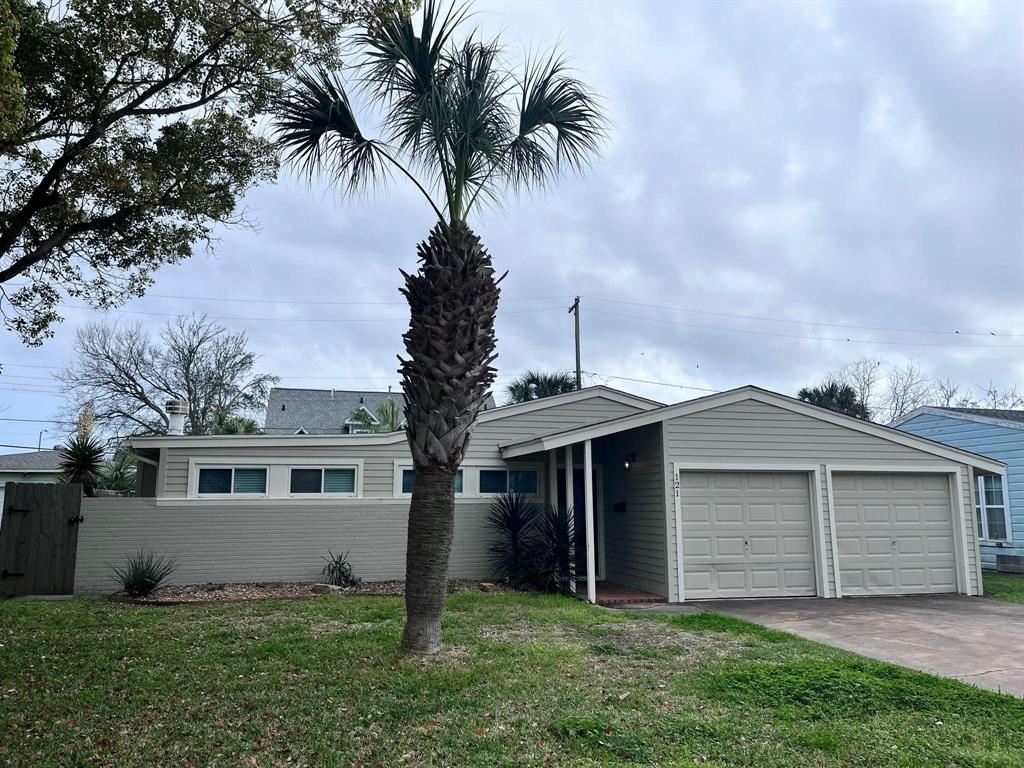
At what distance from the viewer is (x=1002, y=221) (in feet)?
52.2

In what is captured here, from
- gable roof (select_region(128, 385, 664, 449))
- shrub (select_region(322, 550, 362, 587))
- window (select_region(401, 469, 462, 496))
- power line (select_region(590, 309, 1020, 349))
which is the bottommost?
shrub (select_region(322, 550, 362, 587))

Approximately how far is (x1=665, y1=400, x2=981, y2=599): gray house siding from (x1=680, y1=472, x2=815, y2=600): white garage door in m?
0.27

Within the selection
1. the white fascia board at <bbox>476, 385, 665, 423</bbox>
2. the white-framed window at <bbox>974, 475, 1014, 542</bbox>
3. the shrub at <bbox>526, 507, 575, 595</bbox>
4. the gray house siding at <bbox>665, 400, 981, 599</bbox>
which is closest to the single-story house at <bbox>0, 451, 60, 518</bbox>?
the white fascia board at <bbox>476, 385, 665, 423</bbox>

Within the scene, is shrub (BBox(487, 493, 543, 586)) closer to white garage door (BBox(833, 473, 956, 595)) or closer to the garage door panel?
the garage door panel

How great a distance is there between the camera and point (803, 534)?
10.9 meters

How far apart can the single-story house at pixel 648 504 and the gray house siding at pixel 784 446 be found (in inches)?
1.0

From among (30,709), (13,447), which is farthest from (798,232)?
(13,447)

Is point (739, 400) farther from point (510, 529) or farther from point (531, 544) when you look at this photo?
point (510, 529)

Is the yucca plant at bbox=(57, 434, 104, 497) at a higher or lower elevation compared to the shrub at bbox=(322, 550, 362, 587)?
higher

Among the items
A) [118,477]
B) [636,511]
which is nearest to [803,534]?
[636,511]

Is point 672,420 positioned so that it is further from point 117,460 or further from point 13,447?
point 13,447

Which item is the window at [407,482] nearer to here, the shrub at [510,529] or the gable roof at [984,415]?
the shrub at [510,529]

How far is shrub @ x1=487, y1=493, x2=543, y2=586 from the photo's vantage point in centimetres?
1165

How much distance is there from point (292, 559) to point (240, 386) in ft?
64.3
